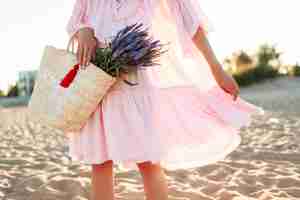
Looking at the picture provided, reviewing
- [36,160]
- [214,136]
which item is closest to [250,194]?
[214,136]

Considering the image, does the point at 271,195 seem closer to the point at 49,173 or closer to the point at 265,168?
the point at 265,168

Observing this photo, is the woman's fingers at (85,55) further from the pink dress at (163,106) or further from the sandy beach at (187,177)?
the sandy beach at (187,177)

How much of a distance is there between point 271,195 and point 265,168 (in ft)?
3.27

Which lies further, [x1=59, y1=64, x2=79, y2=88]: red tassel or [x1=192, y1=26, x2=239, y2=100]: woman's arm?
[x1=192, y1=26, x2=239, y2=100]: woman's arm

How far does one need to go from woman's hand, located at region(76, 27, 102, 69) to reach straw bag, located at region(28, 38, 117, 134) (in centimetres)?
3

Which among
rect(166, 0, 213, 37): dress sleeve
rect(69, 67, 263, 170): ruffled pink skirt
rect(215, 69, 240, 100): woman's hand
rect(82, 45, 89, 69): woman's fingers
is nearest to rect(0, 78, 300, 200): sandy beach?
rect(69, 67, 263, 170): ruffled pink skirt

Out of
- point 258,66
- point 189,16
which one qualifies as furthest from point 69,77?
point 258,66

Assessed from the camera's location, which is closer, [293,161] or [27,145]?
[293,161]

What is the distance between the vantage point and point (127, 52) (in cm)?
213

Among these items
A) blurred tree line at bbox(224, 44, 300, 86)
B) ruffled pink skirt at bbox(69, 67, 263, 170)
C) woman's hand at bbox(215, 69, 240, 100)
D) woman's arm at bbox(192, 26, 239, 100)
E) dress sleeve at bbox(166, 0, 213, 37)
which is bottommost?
ruffled pink skirt at bbox(69, 67, 263, 170)

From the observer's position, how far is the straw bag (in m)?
2.10

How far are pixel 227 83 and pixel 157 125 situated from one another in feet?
Result: 1.29

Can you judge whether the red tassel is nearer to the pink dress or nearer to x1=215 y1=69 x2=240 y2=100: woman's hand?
the pink dress

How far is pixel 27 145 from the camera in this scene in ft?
22.5
